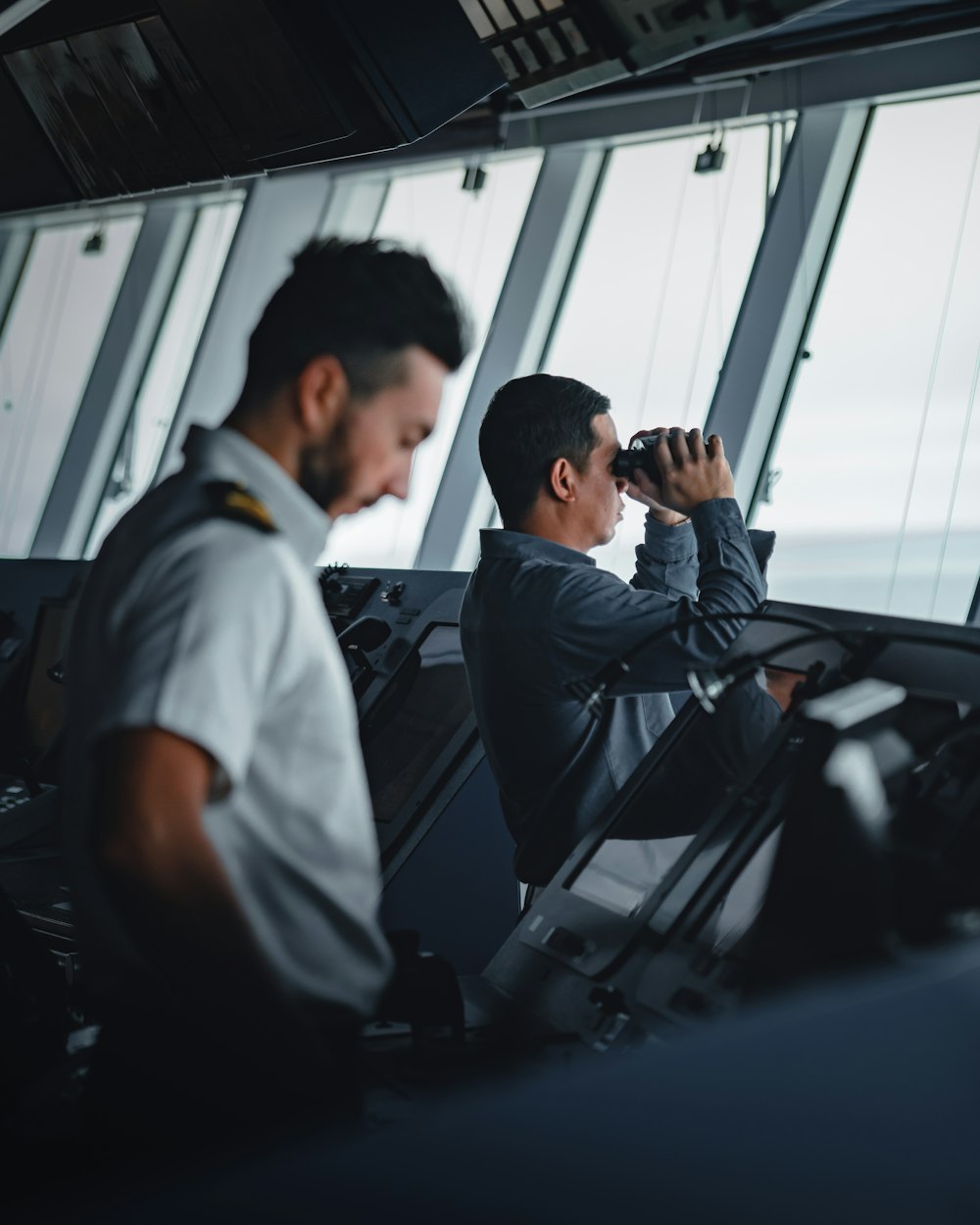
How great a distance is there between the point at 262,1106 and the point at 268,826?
0.69 feet

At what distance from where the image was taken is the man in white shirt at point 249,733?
867 mm

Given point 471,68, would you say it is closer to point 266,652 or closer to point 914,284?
point 266,652

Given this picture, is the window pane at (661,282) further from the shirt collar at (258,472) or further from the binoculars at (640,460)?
the shirt collar at (258,472)

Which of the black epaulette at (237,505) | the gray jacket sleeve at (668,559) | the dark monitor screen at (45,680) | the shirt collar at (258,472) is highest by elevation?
the gray jacket sleeve at (668,559)

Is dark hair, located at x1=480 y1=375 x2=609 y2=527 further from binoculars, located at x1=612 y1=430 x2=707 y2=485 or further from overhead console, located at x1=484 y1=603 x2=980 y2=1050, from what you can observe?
overhead console, located at x1=484 y1=603 x2=980 y2=1050

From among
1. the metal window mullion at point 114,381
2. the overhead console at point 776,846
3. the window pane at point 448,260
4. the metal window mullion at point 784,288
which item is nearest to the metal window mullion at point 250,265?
the window pane at point 448,260

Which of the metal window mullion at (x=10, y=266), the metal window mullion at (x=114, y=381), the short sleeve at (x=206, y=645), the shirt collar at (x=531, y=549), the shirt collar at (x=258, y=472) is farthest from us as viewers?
the metal window mullion at (x=10, y=266)

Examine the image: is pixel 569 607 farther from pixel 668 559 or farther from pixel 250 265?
pixel 250 265

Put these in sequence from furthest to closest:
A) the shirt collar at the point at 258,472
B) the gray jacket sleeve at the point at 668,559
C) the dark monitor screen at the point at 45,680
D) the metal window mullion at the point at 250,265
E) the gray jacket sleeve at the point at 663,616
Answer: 1. the metal window mullion at the point at 250,265
2. the dark monitor screen at the point at 45,680
3. the gray jacket sleeve at the point at 668,559
4. the gray jacket sleeve at the point at 663,616
5. the shirt collar at the point at 258,472

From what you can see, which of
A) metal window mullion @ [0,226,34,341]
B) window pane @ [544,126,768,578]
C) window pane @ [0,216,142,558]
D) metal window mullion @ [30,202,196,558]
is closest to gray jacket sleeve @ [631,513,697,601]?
window pane @ [544,126,768,578]

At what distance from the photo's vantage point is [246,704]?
890 millimetres

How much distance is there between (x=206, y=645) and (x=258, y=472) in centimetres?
21

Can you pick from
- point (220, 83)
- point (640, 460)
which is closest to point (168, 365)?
point (220, 83)

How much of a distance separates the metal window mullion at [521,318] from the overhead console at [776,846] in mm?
3151
